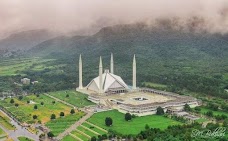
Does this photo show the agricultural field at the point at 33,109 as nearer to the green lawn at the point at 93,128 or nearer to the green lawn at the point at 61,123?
the green lawn at the point at 61,123

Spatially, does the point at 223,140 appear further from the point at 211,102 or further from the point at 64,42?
the point at 64,42

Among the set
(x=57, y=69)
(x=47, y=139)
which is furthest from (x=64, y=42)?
(x=47, y=139)

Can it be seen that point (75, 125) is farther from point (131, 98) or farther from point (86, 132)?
point (131, 98)

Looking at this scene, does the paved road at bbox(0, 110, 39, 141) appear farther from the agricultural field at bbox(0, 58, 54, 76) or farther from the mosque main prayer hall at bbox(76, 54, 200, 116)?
the agricultural field at bbox(0, 58, 54, 76)

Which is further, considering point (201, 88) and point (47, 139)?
point (201, 88)

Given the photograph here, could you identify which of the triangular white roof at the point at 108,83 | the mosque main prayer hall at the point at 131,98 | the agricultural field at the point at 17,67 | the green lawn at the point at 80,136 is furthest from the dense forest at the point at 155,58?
the green lawn at the point at 80,136

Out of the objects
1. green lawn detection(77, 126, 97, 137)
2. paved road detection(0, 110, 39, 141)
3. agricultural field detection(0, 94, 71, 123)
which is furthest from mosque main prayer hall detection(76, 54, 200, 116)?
paved road detection(0, 110, 39, 141)

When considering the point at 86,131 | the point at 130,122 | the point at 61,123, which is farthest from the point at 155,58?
the point at 86,131
